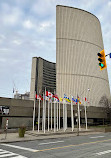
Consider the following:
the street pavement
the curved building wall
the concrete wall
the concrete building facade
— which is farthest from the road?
the concrete building facade

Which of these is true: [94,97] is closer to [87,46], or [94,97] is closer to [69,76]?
[69,76]

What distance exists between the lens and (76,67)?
5528 centimetres

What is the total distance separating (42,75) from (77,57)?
2987 cm

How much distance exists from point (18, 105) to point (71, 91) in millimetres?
26295

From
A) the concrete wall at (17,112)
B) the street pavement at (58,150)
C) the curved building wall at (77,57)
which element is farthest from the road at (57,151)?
the curved building wall at (77,57)

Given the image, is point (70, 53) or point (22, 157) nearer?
point (22, 157)

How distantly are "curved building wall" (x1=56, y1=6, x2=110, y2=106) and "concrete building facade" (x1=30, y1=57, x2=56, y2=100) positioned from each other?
57.5 feet

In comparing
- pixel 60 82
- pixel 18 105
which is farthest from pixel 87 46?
pixel 18 105

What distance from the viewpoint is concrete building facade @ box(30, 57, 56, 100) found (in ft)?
215

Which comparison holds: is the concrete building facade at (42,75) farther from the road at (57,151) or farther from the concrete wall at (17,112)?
the road at (57,151)

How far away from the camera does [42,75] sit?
7950cm

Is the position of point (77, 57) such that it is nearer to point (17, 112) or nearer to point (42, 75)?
point (42, 75)

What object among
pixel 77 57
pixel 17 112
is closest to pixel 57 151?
pixel 17 112

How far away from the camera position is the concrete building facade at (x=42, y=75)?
6546 centimetres
